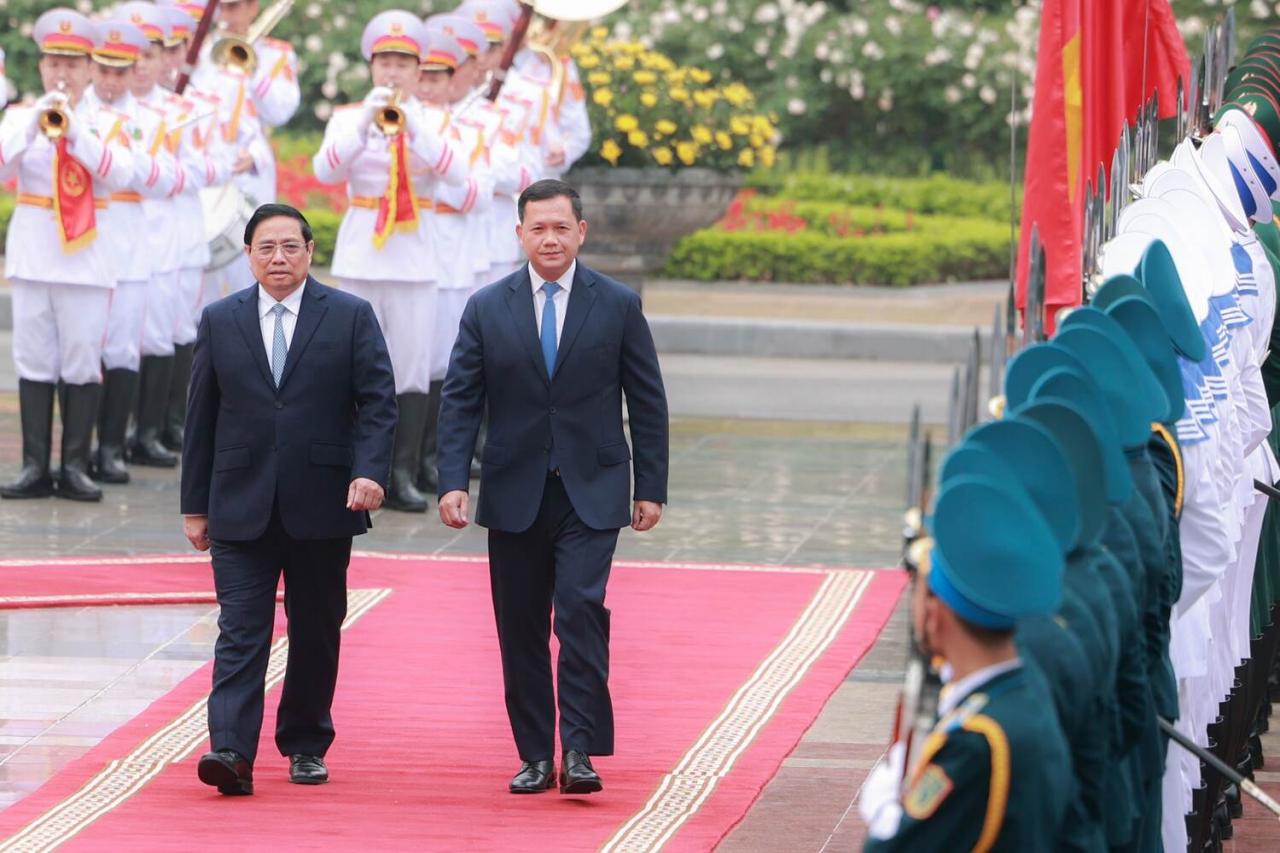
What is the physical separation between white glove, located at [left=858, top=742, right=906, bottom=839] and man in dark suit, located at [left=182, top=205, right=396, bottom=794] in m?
3.29

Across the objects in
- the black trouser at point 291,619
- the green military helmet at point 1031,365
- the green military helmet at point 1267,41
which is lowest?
the black trouser at point 291,619

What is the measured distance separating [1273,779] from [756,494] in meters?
5.05

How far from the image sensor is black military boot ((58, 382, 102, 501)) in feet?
38.1

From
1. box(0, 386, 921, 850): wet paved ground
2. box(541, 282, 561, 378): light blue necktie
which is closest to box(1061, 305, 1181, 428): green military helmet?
box(0, 386, 921, 850): wet paved ground

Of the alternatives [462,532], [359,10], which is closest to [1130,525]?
[462,532]

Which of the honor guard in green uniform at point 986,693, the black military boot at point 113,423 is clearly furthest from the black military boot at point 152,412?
the honor guard in green uniform at point 986,693

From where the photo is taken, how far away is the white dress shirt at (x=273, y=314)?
727 centimetres

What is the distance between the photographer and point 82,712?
789 centimetres

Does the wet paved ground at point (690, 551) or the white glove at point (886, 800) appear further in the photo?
the wet paved ground at point (690, 551)

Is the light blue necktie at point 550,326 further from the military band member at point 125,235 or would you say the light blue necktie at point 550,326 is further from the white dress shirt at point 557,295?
the military band member at point 125,235

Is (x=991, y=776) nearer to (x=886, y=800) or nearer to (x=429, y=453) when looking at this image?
(x=886, y=800)

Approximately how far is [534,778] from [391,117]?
15.1ft

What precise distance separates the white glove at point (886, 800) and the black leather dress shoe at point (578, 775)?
3041mm

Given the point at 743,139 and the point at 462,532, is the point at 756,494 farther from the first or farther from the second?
the point at 743,139
